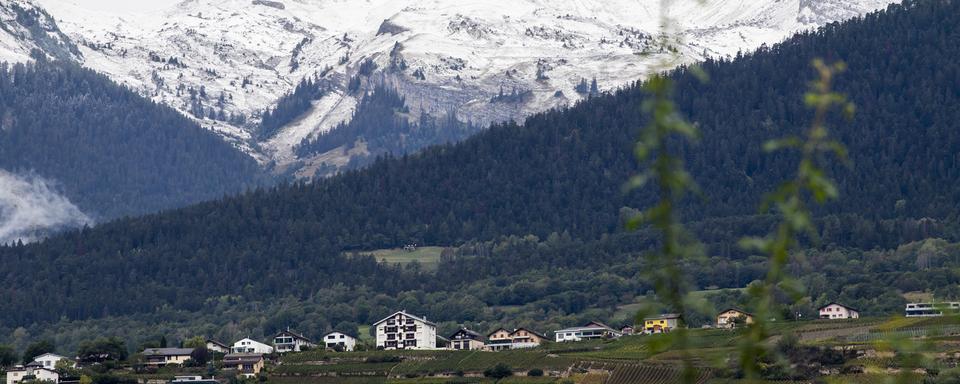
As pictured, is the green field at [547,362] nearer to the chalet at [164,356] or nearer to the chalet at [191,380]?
the chalet at [191,380]

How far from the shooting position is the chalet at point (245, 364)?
181 m

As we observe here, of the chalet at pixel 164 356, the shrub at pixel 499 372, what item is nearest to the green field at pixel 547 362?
the shrub at pixel 499 372

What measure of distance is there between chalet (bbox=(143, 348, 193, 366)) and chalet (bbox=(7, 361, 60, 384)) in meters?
10.8

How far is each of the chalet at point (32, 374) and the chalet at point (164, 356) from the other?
1077 centimetres

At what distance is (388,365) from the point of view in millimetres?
177875

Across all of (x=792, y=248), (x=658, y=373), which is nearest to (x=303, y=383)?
(x=658, y=373)

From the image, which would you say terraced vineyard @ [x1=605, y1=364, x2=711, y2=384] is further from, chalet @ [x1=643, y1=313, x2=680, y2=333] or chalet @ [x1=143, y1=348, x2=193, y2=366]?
chalet @ [x1=643, y1=313, x2=680, y2=333]

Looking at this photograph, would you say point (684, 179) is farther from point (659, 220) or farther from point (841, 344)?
point (841, 344)

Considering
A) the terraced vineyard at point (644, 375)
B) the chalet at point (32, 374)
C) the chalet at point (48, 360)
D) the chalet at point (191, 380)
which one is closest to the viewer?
the terraced vineyard at point (644, 375)

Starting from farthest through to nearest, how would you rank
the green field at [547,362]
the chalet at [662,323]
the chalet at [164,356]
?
the chalet at [164,356] < the green field at [547,362] < the chalet at [662,323]

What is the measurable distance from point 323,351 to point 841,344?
6379 centimetres

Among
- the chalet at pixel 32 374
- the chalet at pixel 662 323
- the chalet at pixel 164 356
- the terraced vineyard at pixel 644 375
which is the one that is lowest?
the chalet at pixel 662 323

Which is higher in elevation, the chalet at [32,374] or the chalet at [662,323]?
the chalet at [32,374]

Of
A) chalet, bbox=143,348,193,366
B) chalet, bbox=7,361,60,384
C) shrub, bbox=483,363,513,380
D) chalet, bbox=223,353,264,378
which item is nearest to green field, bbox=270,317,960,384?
shrub, bbox=483,363,513,380
